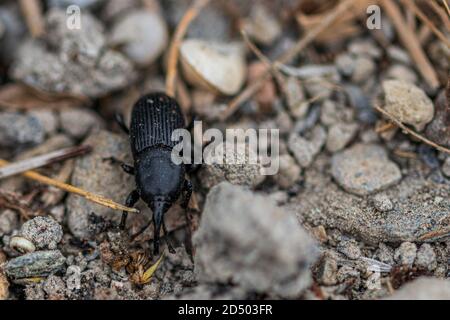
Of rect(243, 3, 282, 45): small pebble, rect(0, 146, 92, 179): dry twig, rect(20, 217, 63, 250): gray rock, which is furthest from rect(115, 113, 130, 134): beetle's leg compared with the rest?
rect(243, 3, 282, 45): small pebble

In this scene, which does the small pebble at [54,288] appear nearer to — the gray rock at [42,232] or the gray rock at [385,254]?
the gray rock at [42,232]

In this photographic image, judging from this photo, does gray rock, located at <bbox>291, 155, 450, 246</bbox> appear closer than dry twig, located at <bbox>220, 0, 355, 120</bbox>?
Yes

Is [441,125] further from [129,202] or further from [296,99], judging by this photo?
[129,202]

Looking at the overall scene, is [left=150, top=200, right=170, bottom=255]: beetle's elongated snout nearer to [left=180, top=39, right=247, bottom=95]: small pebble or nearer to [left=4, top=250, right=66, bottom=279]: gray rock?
[left=4, top=250, right=66, bottom=279]: gray rock

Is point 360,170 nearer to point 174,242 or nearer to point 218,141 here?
point 218,141

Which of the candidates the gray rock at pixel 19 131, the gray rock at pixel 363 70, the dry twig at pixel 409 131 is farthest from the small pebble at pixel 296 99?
the gray rock at pixel 19 131

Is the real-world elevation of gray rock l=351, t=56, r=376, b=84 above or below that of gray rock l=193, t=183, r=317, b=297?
above

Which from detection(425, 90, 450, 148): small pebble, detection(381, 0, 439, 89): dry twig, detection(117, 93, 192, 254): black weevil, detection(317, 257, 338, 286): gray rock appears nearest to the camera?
detection(317, 257, 338, 286): gray rock
